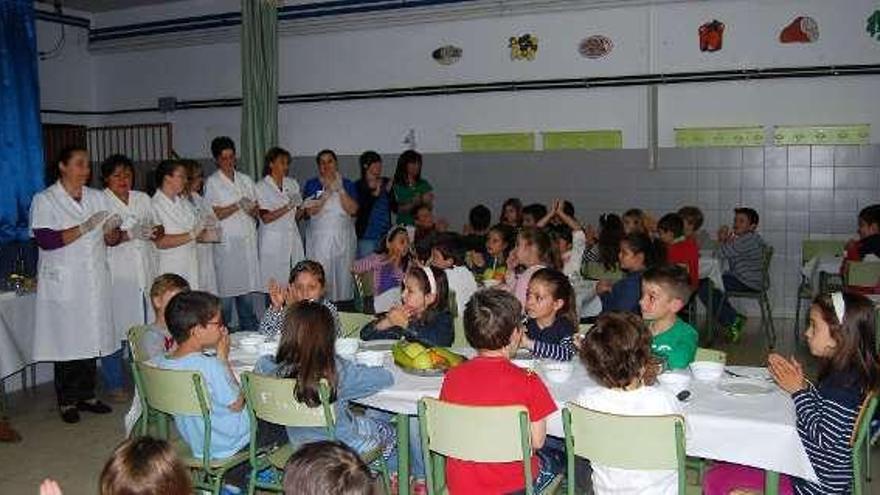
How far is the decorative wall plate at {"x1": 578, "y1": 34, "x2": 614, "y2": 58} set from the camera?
8.37 metres

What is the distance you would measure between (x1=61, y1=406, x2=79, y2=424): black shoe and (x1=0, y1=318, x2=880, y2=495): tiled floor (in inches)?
1.6

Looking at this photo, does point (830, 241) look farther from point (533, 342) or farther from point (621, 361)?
point (621, 361)

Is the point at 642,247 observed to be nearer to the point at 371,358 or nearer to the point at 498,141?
the point at 371,358

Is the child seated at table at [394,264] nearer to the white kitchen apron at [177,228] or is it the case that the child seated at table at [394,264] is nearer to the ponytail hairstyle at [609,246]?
the white kitchen apron at [177,228]

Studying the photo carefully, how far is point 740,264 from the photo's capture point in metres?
7.30

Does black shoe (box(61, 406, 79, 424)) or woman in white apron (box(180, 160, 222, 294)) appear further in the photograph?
woman in white apron (box(180, 160, 222, 294))

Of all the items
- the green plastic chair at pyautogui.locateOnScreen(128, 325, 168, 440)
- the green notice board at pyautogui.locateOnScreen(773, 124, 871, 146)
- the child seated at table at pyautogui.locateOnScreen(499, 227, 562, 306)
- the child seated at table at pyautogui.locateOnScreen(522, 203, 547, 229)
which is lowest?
the green plastic chair at pyautogui.locateOnScreen(128, 325, 168, 440)

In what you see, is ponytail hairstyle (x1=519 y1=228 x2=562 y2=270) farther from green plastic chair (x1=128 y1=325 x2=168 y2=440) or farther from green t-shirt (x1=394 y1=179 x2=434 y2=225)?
green t-shirt (x1=394 y1=179 x2=434 y2=225)

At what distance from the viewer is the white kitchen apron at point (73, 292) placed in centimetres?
532

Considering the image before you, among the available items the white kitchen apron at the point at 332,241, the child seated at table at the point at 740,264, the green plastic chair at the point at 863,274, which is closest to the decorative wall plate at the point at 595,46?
the child seated at table at the point at 740,264

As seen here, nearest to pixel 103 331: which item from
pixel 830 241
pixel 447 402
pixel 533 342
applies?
pixel 533 342

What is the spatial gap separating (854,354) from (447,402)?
1348 millimetres

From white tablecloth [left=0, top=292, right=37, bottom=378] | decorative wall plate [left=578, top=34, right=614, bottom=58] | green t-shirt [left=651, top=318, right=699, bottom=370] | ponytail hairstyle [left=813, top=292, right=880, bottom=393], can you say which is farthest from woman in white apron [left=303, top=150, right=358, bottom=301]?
ponytail hairstyle [left=813, top=292, right=880, bottom=393]

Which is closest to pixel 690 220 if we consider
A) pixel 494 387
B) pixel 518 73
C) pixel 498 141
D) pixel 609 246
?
pixel 609 246
